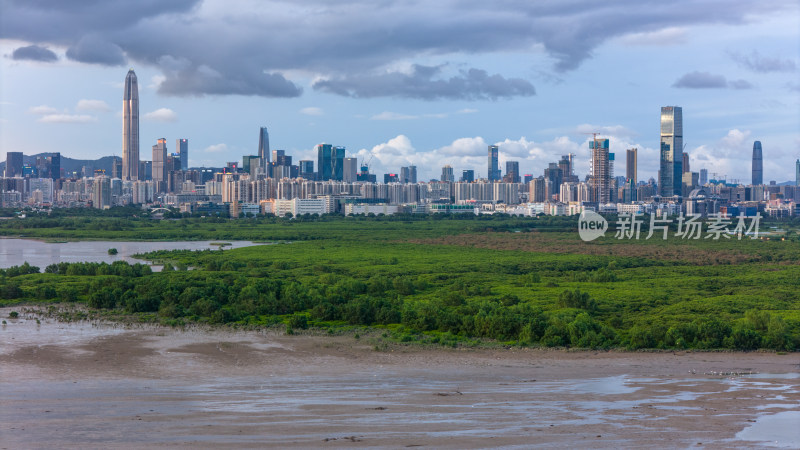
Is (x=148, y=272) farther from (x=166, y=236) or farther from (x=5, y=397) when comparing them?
(x=166, y=236)

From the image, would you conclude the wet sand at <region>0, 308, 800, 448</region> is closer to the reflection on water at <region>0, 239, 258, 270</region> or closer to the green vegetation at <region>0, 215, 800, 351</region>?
the green vegetation at <region>0, 215, 800, 351</region>

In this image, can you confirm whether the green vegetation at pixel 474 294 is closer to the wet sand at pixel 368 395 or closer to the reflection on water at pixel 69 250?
the wet sand at pixel 368 395

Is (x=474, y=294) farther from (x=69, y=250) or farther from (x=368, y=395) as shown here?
(x=69, y=250)

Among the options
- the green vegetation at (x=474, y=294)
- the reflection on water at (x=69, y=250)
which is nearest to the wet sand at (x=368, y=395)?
the green vegetation at (x=474, y=294)

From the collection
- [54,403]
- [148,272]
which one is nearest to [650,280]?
[148,272]

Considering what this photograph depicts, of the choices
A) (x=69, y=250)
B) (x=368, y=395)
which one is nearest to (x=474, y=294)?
(x=368, y=395)

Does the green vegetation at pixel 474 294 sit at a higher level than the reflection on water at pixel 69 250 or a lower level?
higher

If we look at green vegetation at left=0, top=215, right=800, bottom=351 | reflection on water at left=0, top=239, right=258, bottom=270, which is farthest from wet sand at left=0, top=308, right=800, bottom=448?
reflection on water at left=0, top=239, right=258, bottom=270
